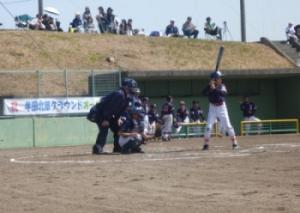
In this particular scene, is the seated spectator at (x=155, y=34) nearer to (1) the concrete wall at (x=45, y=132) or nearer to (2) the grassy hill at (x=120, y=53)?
(2) the grassy hill at (x=120, y=53)

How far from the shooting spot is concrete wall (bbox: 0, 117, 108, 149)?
2684 cm

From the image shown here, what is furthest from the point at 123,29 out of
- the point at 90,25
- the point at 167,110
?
the point at 167,110

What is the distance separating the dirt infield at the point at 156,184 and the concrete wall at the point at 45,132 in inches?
429

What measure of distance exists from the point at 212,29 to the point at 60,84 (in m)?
16.5

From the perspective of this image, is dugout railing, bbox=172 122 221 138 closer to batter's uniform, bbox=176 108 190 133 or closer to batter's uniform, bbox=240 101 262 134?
batter's uniform, bbox=176 108 190 133

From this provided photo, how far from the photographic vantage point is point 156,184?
36.2 ft

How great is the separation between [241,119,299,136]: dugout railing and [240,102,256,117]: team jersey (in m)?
0.47

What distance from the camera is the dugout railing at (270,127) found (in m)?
33.9

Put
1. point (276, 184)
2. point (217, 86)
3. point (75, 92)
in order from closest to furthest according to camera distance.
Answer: point (276, 184) < point (217, 86) < point (75, 92)

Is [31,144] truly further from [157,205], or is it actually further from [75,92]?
[157,205]

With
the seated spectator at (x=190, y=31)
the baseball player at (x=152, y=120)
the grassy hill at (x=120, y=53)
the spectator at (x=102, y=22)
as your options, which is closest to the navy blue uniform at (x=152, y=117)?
the baseball player at (x=152, y=120)

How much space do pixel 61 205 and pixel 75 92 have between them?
70.3ft

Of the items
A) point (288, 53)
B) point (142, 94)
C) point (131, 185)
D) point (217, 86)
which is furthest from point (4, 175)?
point (288, 53)

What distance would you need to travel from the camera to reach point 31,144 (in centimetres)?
2730
